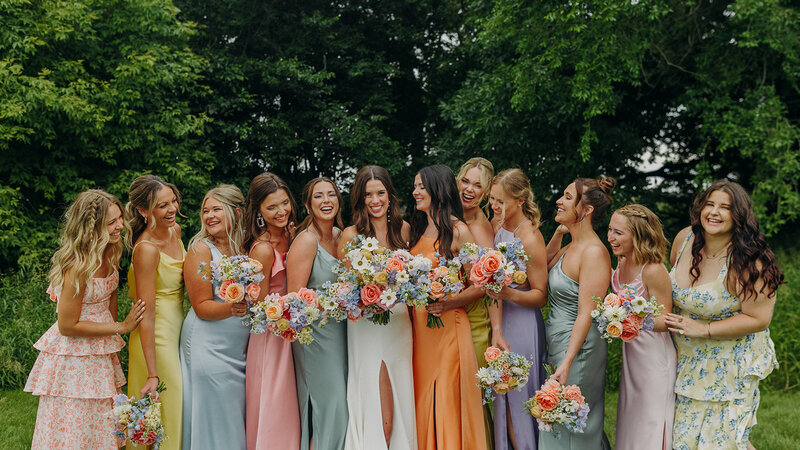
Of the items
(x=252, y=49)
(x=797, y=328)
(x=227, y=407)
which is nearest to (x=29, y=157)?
(x=252, y=49)

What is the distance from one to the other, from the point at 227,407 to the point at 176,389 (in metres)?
0.44

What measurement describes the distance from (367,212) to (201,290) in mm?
1493

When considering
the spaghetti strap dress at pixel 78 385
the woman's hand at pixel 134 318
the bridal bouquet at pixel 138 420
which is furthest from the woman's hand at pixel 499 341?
the spaghetti strap dress at pixel 78 385

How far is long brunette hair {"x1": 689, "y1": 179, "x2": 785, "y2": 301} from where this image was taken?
4457mm

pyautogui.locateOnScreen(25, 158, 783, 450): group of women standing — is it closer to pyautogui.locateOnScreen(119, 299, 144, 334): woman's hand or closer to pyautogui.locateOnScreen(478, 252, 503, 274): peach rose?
pyautogui.locateOnScreen(119, 299, 144, 334): woman's hand

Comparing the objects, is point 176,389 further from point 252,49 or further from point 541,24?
point 252,49

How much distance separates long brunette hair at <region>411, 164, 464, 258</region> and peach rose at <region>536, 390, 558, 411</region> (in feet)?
4.40

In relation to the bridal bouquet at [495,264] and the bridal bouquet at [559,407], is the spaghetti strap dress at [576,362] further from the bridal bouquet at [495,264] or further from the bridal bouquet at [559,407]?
the bridal bouquet at [495,264]

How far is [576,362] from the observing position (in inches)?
195

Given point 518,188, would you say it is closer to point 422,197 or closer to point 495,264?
point 422,197

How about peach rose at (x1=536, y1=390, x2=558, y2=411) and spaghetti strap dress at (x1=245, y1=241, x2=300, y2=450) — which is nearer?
peach rose at (x1=536, y1=390, x2=558, y2=411)

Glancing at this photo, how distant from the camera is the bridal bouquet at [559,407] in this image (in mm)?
4426

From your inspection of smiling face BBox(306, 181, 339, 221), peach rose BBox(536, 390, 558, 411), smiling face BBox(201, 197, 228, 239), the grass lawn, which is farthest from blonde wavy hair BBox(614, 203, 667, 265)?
the grass lawn

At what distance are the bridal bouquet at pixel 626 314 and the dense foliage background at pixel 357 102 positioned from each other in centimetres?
607
